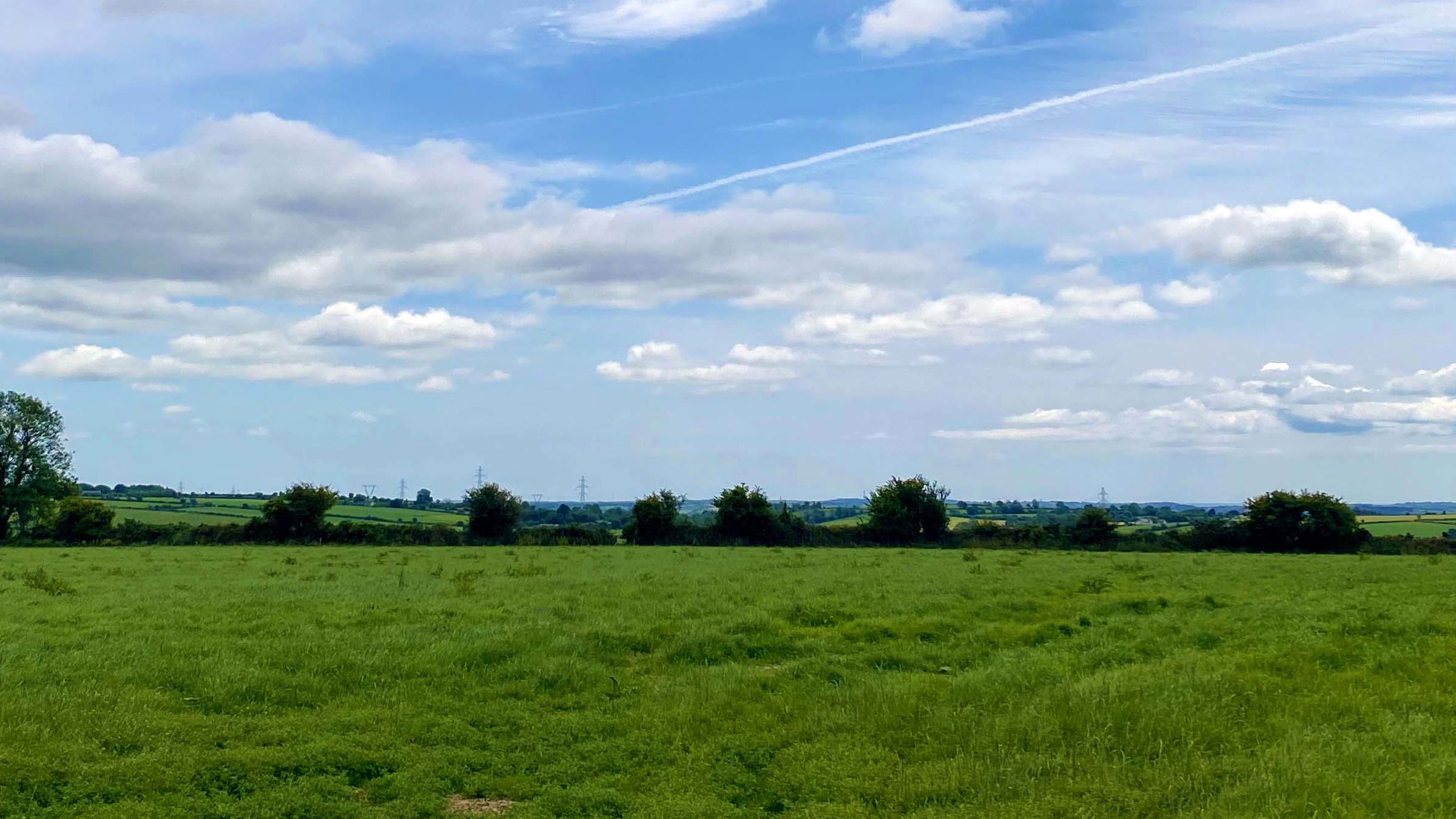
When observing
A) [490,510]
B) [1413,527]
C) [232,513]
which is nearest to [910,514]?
[490,510]

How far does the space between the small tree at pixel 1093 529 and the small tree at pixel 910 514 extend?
9.55m

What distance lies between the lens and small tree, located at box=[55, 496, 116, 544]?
233ft

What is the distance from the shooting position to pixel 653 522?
2970 inches

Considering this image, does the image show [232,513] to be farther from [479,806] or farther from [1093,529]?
[479,806]

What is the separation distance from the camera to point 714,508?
77.3 metres

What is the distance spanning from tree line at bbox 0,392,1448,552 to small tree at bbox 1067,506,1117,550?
96 mm

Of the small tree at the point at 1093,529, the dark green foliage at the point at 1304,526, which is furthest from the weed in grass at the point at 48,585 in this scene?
the dark green foliage at the point at 1304,526

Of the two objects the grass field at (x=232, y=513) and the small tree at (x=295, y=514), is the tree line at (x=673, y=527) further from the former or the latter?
the grass field at (x=232, y=513)

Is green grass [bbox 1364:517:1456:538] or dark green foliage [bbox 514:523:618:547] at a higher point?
green grass [bbox 1364:517:1456:538]

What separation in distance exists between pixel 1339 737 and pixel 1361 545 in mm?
63159

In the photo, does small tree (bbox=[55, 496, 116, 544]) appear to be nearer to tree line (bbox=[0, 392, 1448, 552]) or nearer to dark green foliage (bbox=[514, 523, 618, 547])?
tree line (bbox=[0, 392, 1448, 552])

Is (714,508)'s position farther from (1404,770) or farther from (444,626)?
(1404,770)

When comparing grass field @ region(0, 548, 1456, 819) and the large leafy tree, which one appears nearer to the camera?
grass field @ region(0, 548, 1456, 819)

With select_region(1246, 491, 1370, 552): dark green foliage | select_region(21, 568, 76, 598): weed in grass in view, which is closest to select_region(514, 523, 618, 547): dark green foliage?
select_region(21, 568, 76, 598): weed in grass
